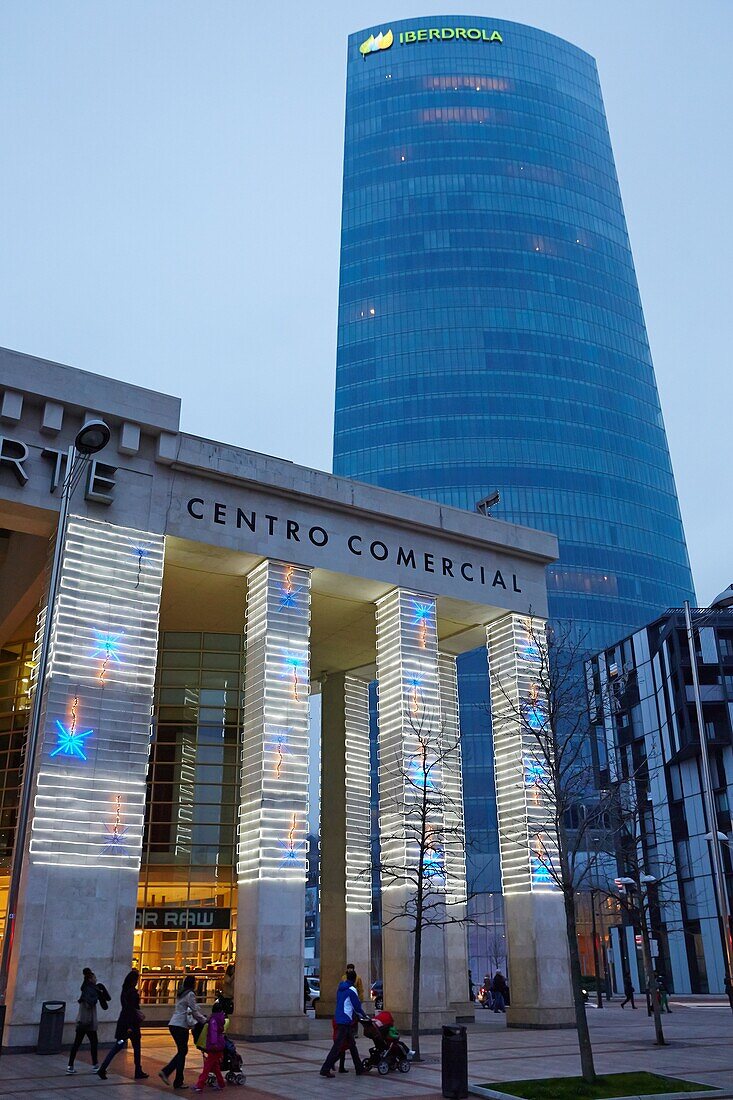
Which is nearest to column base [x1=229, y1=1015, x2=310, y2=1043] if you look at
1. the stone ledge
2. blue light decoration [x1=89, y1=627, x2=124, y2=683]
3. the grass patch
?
blue light decoration [x1=89, y1=627, x2=124, y2=683]

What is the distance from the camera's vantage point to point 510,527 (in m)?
33.9

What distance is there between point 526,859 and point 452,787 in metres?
4.58

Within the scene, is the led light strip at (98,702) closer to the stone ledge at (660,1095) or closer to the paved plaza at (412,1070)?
the paved plaza at (412,1070)

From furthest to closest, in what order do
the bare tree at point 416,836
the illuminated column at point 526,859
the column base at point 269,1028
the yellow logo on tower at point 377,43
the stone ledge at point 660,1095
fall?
the yellow logo on tower at point 377,43 < the illuminated column at point 526,859 < the bare tree at point 416,836 < the column base at point 269,1028 < the stone ledge at point 660,1095

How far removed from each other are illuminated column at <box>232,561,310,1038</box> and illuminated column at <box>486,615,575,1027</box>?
6178 millimetres

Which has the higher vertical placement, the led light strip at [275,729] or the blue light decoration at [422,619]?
the blue light decoration at [422,619]

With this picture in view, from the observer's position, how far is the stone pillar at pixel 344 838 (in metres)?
34.8

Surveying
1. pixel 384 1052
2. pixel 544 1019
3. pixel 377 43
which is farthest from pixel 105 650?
pixel 377 43

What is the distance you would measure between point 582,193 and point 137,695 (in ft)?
399

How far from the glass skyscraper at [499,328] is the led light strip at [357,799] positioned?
202 feet

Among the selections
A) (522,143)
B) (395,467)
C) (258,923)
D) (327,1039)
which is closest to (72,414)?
(258,923)

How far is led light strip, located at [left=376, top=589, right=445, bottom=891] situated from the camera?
2845cm

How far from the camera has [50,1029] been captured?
20125 mm

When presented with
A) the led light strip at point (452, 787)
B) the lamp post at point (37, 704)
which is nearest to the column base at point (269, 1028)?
the led light strip at point (452, 787)
